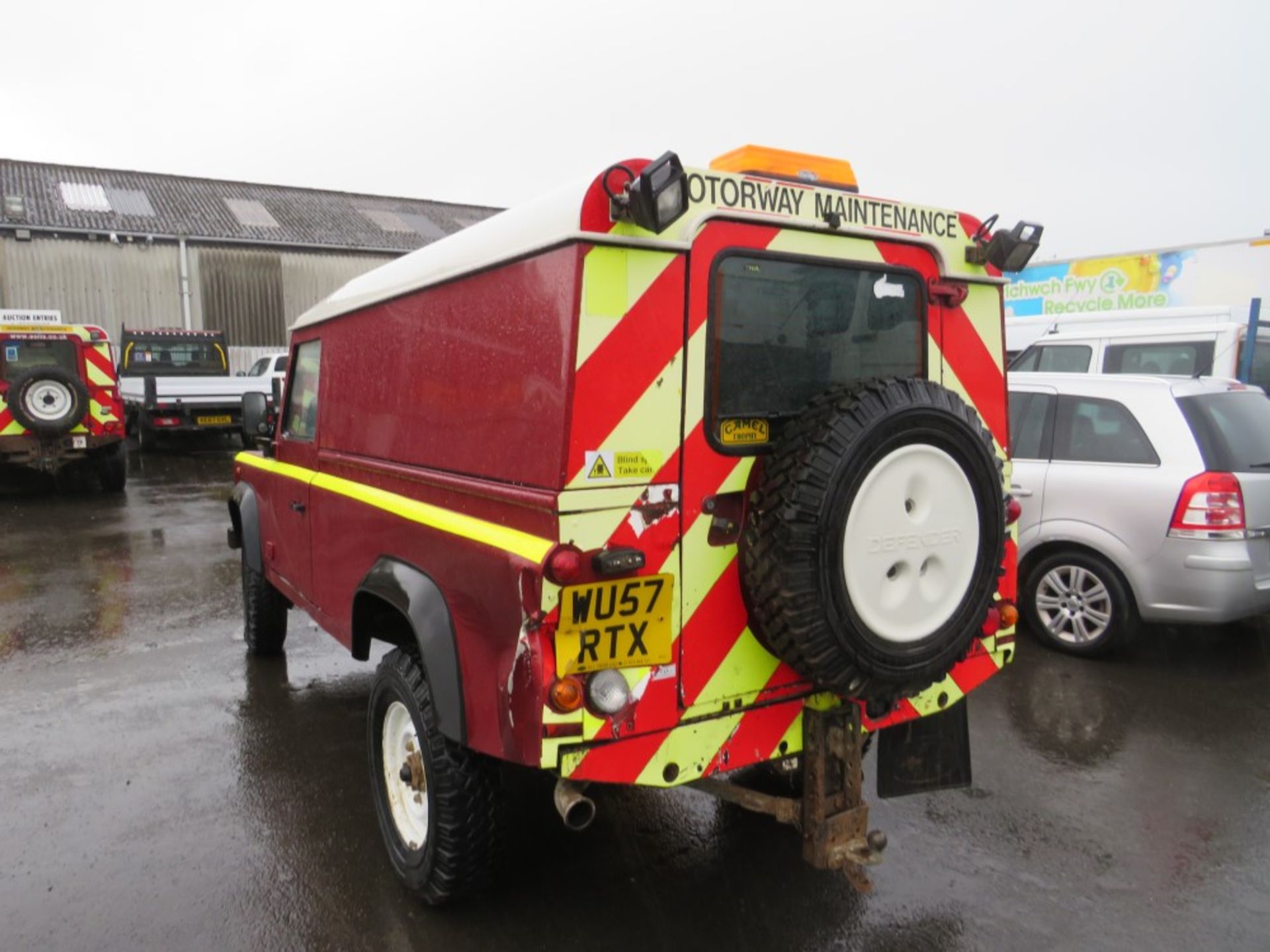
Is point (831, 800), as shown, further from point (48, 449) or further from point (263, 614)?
point (48, 449)

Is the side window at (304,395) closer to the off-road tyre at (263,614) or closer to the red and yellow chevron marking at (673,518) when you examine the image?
the off-road tyre at (263,614)

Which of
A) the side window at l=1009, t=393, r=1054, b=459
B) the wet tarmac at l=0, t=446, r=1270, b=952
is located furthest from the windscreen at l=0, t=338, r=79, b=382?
the side window at l=1009, t=393, r=1054, b=459

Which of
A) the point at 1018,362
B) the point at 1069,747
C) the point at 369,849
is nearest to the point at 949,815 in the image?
the point at 1069,747

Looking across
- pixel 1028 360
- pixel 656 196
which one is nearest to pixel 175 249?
pixel 1028 360

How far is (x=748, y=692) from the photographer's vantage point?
266 cm

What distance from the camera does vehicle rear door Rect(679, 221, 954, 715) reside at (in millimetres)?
2514

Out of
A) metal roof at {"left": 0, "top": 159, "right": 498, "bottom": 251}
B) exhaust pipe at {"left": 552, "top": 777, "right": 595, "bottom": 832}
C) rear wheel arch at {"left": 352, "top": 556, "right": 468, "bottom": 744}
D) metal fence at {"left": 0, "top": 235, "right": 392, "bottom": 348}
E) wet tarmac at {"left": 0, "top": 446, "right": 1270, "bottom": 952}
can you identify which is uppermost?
metal roof at {"left": 0, "top": 159, "right": 498, "bottom": 251}

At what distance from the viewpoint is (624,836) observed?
3.44 m

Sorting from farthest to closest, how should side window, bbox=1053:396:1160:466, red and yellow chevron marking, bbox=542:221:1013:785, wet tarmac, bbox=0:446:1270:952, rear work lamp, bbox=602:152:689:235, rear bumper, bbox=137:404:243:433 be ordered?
rear bumper, bbox=137:404:243:433
side window, bbox=1053:396:1160:466
wet tarmac, bbox=0:446:1270:952
red and yellow chevron marking, bbox=542:221:1013:785
rear work lamp, bbox=602:152:689:235

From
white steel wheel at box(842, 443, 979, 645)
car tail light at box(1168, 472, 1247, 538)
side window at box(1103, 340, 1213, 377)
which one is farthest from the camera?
side window at box(1103, 340, 1213, 377)

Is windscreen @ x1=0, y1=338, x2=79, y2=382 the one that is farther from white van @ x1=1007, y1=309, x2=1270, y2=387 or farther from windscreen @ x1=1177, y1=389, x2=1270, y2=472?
windscreen @ x1=1177, y1=389, x2=1270, y2=472

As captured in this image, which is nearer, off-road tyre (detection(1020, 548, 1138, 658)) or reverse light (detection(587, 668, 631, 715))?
reverse light (detection(587, 668, 631, 715))

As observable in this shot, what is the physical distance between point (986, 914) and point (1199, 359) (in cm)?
728

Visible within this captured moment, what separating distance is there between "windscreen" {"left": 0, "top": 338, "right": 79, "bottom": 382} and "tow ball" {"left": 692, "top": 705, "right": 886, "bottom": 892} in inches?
471
